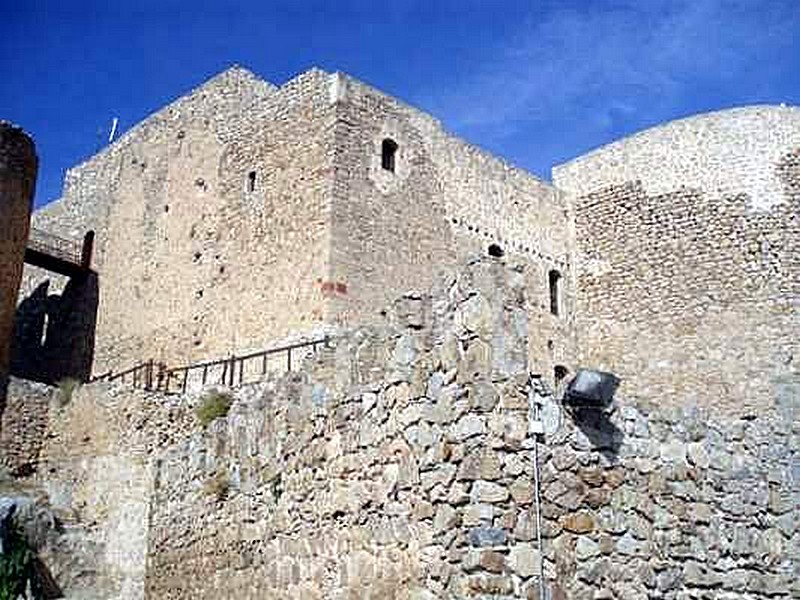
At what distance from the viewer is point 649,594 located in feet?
20.5

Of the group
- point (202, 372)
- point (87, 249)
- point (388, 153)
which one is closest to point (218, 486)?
point (202, 372)

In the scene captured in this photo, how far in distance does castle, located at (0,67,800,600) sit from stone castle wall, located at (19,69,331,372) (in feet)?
0.23

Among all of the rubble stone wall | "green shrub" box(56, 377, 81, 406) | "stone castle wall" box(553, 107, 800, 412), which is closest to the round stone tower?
the rubble stone wall

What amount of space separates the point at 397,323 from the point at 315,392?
1240 millimetres

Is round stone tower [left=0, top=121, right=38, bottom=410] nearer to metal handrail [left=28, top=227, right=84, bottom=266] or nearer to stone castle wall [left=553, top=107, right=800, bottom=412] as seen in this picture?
metal handrail [left=28, top=227, right=84, bottom=266]

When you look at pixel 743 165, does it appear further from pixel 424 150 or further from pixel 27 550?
pixel 27 550

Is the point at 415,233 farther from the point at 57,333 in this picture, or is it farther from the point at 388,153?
the point at 57,333

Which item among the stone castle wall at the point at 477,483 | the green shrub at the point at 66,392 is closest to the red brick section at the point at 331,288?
the green shrub at the point at 66,392

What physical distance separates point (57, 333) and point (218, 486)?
18.0 metres

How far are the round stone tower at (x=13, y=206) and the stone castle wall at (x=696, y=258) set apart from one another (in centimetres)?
1228

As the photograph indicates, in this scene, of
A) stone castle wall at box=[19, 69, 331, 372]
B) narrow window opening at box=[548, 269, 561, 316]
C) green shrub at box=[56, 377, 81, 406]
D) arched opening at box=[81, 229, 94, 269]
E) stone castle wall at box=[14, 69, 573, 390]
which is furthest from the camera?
arched opening at box=[81, 229, 94, 269]

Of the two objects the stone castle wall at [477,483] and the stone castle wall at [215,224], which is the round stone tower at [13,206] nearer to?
the stone castle wall at [215,224]

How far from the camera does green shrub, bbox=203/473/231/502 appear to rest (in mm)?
9000

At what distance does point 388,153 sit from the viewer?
65.4 ft
